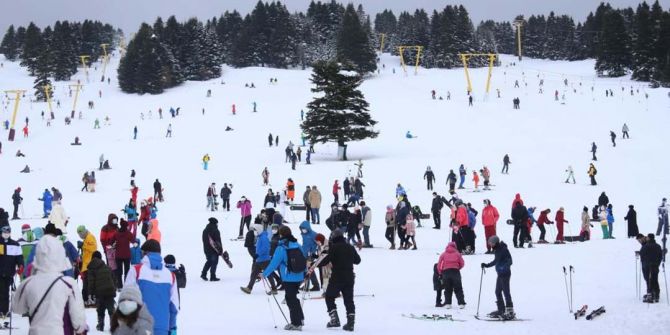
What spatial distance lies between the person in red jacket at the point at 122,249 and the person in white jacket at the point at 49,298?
6200 mm

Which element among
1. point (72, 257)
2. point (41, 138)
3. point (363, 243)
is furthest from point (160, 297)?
point (41, 138)

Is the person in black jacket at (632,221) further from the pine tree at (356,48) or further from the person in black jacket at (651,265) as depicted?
the pine tree at (356,48)

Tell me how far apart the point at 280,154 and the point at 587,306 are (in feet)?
107

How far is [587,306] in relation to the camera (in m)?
12.5

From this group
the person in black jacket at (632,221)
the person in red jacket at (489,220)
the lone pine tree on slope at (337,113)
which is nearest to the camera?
the person in red jacket at (489,220)

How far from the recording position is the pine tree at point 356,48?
3487 inches

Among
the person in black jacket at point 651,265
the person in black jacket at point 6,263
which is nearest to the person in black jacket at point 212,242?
the person in black jacket at point 6,263

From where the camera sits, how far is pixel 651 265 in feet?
42.3

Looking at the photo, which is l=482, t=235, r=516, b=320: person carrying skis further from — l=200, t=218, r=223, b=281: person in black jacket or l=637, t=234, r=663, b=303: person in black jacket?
l=200, t=218, r=223, b=281: person in black jacket

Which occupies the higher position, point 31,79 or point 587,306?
point 31,79

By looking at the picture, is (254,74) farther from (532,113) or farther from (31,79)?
(532,113)

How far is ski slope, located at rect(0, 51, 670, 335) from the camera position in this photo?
1247cm

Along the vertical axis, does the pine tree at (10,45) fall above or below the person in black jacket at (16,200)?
above

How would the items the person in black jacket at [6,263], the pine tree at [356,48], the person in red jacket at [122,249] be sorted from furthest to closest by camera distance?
the pine tree at [356,48] → the person in red jacket at [122,249] → the person in black jacket at [6,263]
